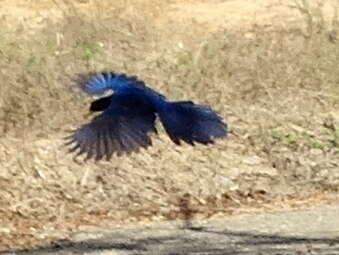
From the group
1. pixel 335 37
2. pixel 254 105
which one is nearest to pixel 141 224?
pixel 254 105

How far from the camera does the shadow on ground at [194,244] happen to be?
7.30m

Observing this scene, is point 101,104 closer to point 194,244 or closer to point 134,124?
point 134,124

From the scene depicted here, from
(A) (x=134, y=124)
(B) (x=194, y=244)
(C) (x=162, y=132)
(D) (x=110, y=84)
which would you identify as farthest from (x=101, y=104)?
(C) (x=162, y=132)

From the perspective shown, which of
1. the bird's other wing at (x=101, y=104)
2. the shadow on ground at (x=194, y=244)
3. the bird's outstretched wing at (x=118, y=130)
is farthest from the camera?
the shadow on ground at (x=194, y=244)

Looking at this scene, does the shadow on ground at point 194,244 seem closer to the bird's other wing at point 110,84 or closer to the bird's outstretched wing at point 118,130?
the bird's other wing at point 110,84

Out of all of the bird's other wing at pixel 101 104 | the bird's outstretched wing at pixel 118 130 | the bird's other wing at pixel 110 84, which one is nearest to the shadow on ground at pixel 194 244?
the bird's other wing at pixel 110 84

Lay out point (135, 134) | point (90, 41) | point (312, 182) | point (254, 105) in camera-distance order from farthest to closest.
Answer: point (90, 41) → point (254, 105) → point (312, 182) → point (135, 134)

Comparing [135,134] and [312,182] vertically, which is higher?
[135,134]

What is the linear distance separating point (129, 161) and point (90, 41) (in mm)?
2034

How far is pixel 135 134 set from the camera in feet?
19.3

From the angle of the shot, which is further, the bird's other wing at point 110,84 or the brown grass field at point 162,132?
the brown grass field at point 162,132

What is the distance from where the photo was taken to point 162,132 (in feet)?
27.8

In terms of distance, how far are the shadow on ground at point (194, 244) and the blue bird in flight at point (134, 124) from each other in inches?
49.1

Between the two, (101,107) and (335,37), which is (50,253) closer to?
(101,107)
